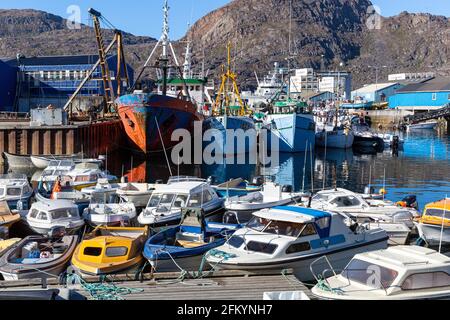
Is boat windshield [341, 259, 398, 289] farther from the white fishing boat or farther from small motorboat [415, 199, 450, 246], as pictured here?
small motorboat [415, 199, 450, 246]

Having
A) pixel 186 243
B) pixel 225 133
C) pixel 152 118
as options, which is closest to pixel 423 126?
pixel 225 133

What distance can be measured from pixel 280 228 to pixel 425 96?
323ft

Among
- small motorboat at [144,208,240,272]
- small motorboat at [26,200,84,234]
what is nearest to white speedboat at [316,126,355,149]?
small motorboat at [26,200,84,234]

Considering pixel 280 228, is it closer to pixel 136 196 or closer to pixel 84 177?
pixel 136 196

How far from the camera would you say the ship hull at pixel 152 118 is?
149 feet

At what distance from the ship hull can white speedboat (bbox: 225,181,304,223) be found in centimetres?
2307

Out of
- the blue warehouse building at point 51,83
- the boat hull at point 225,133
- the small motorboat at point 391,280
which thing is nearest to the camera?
the small motorboat at point 391,280

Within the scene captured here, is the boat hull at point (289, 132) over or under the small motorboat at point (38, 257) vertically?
over

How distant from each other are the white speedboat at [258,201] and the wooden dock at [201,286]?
672cm

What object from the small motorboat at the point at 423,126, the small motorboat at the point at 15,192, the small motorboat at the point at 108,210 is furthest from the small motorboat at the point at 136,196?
the small motorboat at the point at 423,126

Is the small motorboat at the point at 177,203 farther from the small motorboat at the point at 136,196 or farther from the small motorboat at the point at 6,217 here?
the small motorboat at the point at 6,217

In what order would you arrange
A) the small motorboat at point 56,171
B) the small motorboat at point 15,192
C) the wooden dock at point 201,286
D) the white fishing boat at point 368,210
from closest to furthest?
the wooden dock at point 201,286
the white fishing boat at point 368,210
the small motorboat at point 15,192
the small motorboat at point 56,171

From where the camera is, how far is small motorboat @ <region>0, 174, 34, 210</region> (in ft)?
72.8

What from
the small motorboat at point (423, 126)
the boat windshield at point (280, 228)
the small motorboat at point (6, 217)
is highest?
the small motorboat at point (423, 126)
